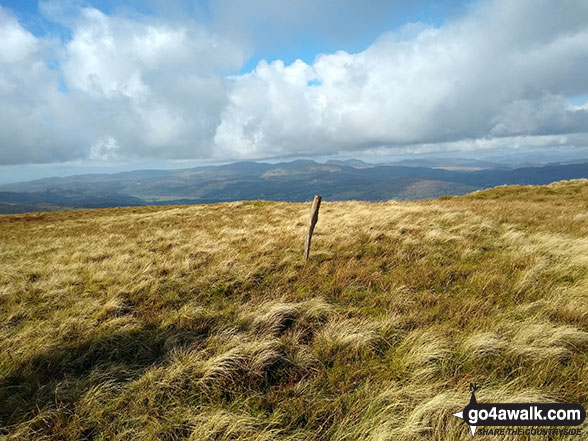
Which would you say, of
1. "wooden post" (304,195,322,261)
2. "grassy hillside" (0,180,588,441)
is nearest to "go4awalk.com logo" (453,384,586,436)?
"grassy hillside" (0,180,588,441)

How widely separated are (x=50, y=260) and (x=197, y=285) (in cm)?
817

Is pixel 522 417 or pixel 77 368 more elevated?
pixel 77 368

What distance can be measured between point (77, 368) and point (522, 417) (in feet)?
21.2

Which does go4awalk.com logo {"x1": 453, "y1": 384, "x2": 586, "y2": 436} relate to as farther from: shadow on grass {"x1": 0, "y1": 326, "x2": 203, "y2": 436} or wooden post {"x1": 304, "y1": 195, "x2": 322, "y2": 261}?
wooden post {"x1": 304, "y1": 195, "x2": 322, "y2": 261}

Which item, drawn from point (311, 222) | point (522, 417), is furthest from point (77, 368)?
point (311, 222)

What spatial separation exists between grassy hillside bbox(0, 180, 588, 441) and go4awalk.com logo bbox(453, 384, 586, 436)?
122 mm

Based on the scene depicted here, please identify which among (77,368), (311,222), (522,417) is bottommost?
(522,417)

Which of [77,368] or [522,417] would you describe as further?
[77,368]

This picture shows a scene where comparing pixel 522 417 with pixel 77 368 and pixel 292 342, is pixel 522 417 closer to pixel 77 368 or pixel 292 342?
pixel 292 342

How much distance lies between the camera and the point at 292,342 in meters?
4.45

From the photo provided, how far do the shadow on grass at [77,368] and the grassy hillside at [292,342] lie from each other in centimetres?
3

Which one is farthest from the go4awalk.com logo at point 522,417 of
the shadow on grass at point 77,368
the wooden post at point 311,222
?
the wooden post at point 311,222

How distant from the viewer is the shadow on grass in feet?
11.3

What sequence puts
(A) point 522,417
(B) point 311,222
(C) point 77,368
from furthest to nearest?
(B) point 311,222 → (C) point 77,368 → (A) point 522,417
